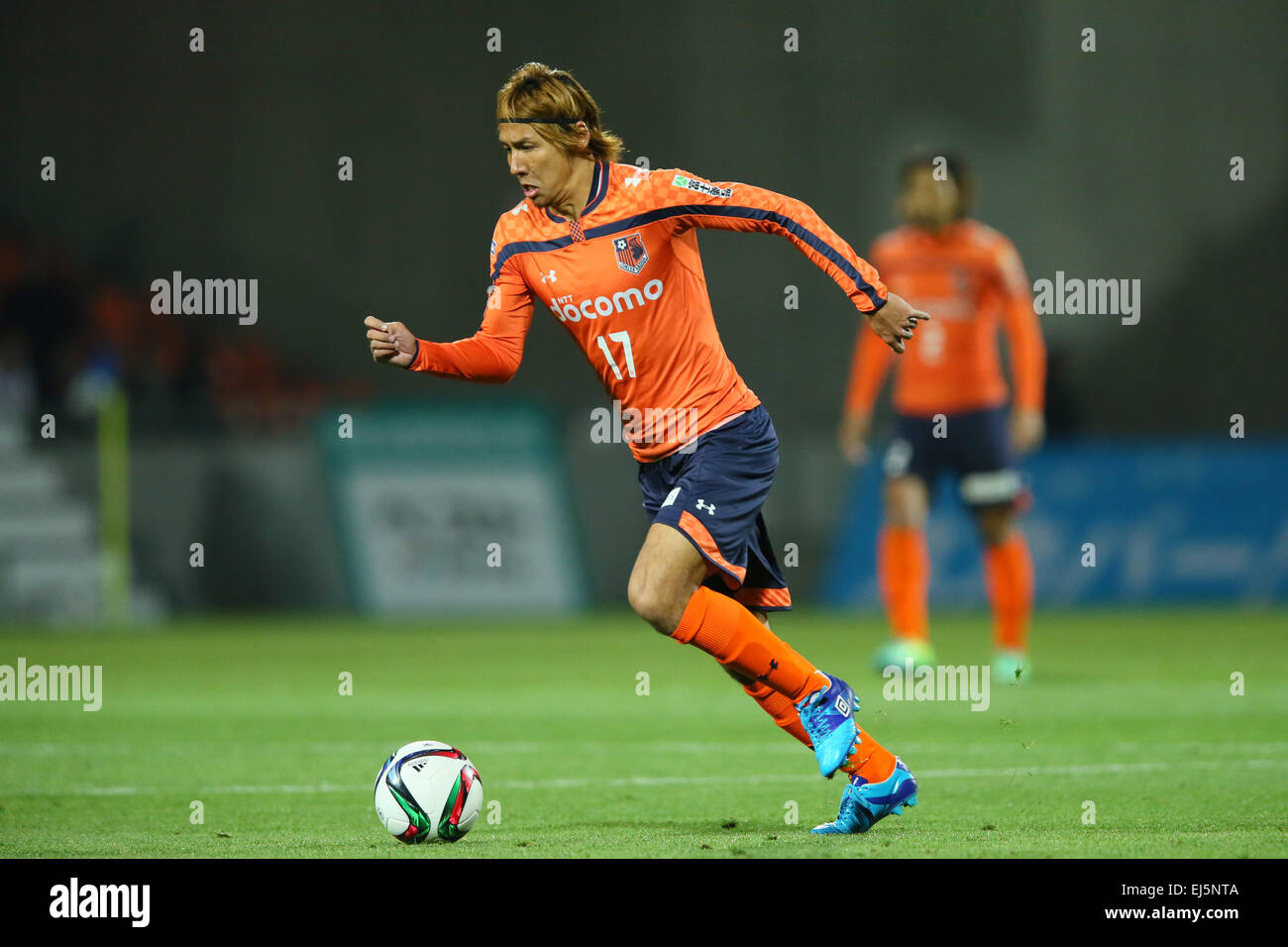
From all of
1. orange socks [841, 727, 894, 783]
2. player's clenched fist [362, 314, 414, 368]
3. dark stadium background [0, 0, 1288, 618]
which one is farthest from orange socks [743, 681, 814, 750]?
dark stadium background [0, 0, 1288, 618]

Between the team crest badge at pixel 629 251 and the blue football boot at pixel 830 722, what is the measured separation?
1.37 m

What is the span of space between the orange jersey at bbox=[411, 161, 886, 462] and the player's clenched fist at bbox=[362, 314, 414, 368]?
0.07 meters

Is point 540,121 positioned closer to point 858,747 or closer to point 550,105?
point 550,105

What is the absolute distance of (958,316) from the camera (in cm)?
1047

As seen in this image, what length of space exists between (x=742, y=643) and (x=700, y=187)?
4.47 feet

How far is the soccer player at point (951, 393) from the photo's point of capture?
10.3 meters

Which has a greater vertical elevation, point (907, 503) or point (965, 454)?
point (965, 454)

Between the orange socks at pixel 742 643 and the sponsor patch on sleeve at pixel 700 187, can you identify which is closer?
the orange socks at pixel 742 643

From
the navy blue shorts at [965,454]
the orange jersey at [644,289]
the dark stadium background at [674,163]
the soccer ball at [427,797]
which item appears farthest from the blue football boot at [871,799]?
the dark stadium background at [674,163]

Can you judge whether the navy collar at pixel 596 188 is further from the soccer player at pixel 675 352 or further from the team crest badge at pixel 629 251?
the team crest badge at pixel 629 251

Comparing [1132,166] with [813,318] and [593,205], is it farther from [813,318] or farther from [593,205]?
[593,205]

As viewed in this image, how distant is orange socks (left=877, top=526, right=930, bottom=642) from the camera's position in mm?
10289

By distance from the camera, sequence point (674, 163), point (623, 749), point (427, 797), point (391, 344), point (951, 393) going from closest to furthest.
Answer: point (427, 797) → point (391, 344) → point (623, 749) → point (951, 393) → point (674, 163)

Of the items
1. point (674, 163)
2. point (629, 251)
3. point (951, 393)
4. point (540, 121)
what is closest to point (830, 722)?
point (629, 251)
